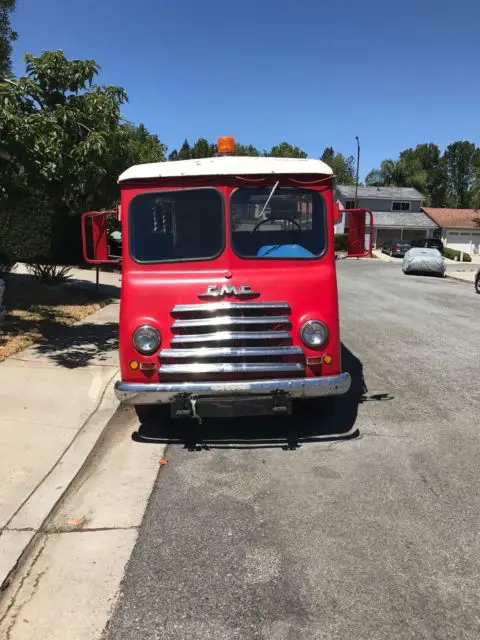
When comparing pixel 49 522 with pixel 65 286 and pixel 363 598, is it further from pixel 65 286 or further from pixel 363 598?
pixel 65 286

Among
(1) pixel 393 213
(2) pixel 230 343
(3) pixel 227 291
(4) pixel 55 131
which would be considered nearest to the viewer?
(2) pixel 230 343

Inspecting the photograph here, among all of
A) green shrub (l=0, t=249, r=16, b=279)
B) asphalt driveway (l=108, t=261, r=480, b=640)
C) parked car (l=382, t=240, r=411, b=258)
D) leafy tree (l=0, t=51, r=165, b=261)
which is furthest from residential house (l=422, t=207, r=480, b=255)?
asphalt driveway (l=108, t=261, r=480, b=640)

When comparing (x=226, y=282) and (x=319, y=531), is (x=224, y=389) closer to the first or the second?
(x=226, y=282)

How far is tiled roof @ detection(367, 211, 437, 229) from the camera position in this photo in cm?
5520

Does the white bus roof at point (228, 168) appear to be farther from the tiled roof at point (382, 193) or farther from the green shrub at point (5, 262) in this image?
the tiled roof at point (382, 193)

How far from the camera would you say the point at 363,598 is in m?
2.89

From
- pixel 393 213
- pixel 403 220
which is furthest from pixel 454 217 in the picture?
pixel 393 213

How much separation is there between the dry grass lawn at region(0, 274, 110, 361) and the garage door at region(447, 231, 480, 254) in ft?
164

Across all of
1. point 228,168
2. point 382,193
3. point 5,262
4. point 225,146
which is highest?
point 382,193

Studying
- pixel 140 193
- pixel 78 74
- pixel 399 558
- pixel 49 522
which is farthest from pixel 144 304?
pixel 78 74

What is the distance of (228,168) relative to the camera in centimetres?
483

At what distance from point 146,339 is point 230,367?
0.75m

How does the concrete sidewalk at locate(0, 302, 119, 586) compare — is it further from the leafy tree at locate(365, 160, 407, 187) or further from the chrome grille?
the leafy tree at locate(365, 160, 407, 187)

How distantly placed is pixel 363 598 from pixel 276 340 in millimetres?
2160
